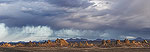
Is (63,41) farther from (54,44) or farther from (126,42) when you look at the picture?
(126,42)

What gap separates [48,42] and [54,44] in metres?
5.44

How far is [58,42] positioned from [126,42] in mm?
41102

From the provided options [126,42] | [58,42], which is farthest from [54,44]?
[126,42]

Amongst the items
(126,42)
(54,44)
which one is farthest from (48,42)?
(126,42)

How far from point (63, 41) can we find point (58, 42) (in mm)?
3080

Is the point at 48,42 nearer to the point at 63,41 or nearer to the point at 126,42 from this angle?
the point at 63,41

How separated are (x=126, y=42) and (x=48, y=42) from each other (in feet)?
154

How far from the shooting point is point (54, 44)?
8594 cm

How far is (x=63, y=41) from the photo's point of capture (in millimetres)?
90500

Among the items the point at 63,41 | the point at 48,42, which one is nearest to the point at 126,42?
the point at 63,41

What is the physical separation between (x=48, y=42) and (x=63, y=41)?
9.01 m

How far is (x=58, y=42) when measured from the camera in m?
89.9

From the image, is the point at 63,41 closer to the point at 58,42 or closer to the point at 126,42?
the point at 58,42
